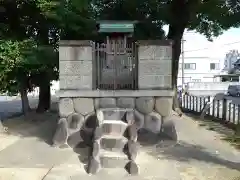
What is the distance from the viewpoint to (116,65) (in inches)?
408

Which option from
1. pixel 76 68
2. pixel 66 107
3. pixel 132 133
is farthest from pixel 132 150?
pixel 76 68

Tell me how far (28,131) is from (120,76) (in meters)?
3.78

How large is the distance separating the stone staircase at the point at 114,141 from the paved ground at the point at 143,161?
211mm

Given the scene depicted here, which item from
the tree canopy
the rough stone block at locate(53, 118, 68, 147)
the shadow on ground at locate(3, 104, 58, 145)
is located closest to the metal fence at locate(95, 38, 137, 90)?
the rough stone block at locate(53, 118, 68, 147)

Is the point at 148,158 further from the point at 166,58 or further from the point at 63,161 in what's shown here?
the point at 166,58

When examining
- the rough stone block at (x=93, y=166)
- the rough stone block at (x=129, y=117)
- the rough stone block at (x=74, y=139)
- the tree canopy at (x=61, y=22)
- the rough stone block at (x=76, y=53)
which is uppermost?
the tree canopy at (x=61, y=22)

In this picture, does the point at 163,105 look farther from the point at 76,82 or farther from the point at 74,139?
the point at 74,139

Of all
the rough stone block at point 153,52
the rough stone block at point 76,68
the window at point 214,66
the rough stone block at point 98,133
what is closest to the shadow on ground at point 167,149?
the rough stone block at point 98,133

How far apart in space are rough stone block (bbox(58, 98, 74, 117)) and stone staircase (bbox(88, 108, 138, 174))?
2.92 ft

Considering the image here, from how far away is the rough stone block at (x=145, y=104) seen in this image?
9.90 m

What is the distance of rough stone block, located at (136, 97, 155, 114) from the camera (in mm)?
9898

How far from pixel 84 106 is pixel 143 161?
2483 mm

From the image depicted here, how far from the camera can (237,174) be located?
7246mm

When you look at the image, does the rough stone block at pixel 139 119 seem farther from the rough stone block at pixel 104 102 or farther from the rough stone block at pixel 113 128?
the rough stone block at pixel 113 128
